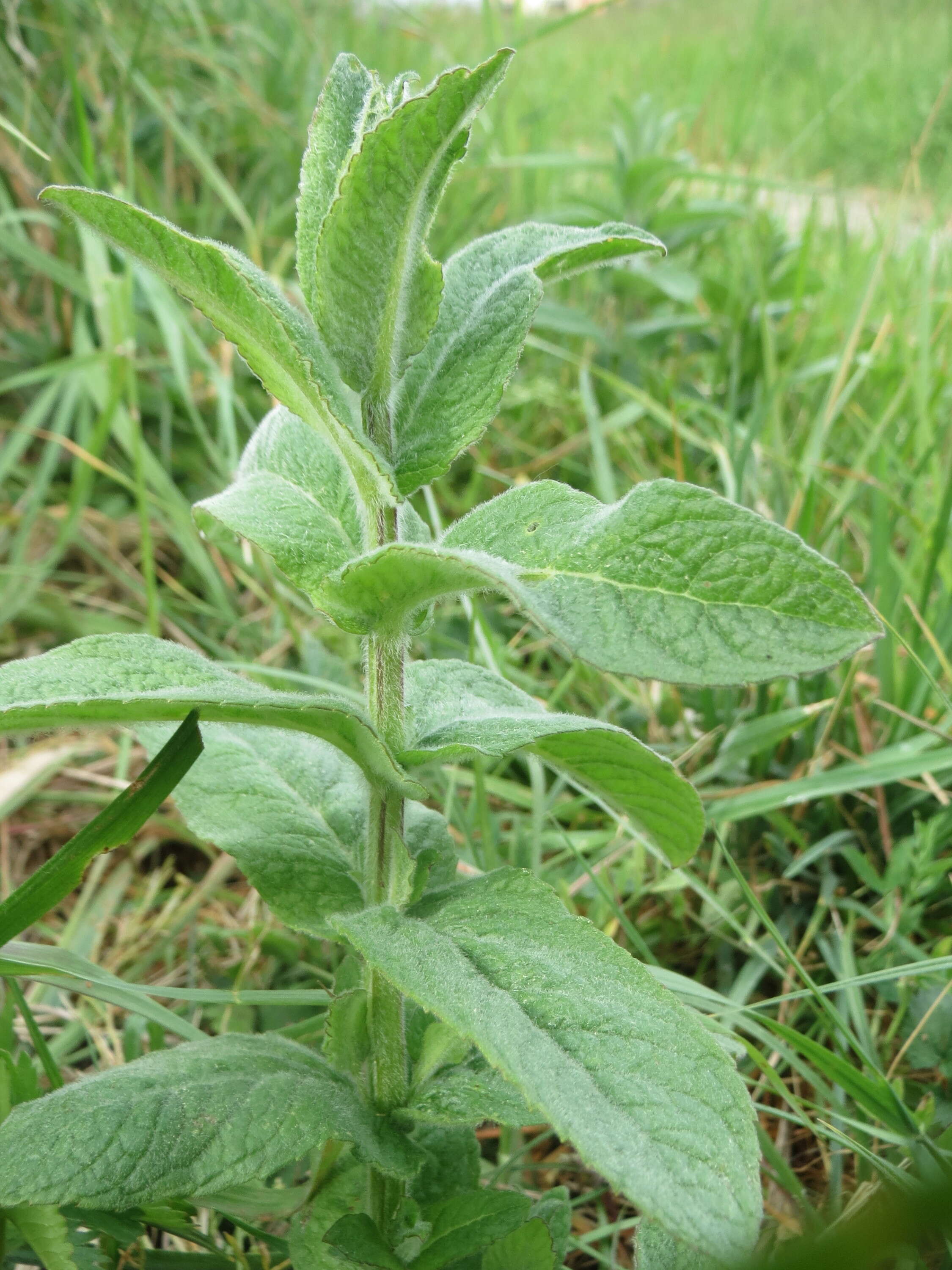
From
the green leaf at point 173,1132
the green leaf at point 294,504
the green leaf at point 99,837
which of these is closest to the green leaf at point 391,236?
the green leaf at point 294,504

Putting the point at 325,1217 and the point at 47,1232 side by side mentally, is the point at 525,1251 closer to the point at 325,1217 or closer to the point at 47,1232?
the point at 325,1217

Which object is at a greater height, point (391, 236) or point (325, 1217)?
point (391, 236)

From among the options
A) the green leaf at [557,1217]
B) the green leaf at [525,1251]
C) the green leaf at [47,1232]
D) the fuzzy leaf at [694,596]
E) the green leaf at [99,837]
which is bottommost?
the green leaf at [557,1217]

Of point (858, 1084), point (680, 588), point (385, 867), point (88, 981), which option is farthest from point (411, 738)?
point (858, 1084)

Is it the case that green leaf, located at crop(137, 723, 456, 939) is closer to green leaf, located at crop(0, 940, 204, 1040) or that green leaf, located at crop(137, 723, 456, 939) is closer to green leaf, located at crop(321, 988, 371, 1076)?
green leaf, located at crop(321, 988, 371, 1076)

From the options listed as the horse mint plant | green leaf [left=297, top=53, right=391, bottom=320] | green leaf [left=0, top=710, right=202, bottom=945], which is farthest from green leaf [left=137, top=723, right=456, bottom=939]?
green leaf [left=297, top=53, right=391, bottom=320]

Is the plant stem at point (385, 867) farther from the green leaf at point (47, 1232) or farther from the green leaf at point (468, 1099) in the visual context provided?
the green leaf at point (47, 1232)
